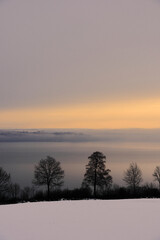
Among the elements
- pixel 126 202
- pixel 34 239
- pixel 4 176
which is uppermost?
pixel 4 176

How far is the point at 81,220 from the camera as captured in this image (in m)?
10.1

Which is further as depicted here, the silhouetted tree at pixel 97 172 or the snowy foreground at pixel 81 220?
the silhouetted tree at pixel 97 172

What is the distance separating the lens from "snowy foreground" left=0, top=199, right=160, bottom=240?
890 cm

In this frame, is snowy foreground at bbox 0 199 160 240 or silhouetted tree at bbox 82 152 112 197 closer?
snowy foreground at bbox 0 199 160 240

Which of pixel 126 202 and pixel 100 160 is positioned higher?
pixel 100 160

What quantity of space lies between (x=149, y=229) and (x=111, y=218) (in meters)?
1.39

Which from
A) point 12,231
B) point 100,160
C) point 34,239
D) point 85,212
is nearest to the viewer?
point 34,239

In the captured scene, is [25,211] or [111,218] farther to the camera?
[25,211]

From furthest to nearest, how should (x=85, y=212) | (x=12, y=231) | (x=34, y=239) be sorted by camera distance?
(x=85, y=212) < (x=12, y=231) < (x=34, y=239)

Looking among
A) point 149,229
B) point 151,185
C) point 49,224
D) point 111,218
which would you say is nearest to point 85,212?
point 111,218

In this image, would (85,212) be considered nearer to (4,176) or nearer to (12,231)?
(12,231)

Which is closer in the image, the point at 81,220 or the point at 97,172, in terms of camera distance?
the point at 81,220

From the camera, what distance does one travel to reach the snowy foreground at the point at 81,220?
8.90 m

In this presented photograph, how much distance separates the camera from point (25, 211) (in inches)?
442
